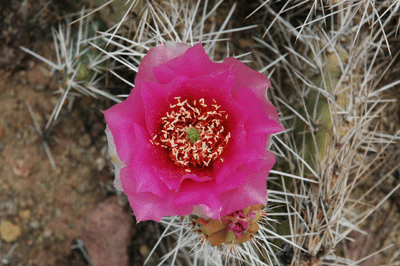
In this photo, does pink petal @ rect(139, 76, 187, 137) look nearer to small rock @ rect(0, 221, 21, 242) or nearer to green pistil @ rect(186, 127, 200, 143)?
green pistil @ rect(186, 127, 200, 143)

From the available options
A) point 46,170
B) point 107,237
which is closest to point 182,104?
point 107,237

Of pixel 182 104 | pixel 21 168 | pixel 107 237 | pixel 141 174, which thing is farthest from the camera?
pixel 21 168

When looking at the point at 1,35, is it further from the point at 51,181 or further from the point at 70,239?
the point at 70,239

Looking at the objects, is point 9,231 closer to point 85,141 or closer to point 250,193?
point 85,141

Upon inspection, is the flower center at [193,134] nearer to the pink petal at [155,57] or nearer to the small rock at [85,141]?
the pink petal at [155,57]

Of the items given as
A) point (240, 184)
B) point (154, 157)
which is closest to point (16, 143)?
point (154, 157)

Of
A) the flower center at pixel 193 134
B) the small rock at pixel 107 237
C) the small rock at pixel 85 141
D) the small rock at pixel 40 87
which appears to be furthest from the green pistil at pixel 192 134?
the small rock at pixel 40 87
